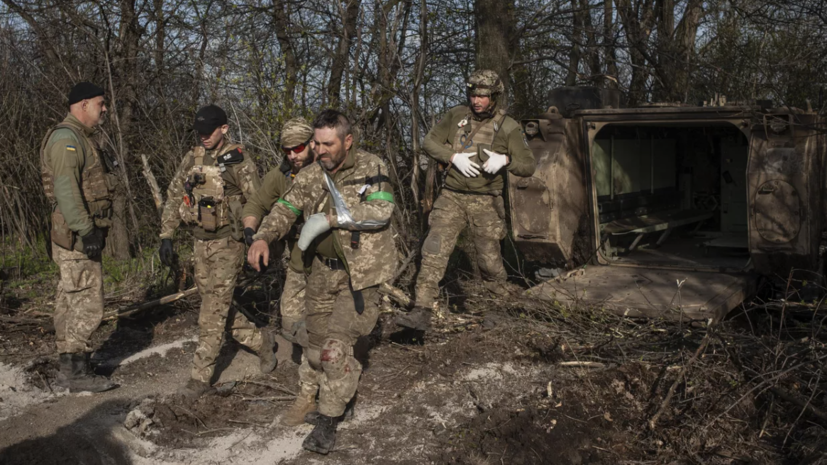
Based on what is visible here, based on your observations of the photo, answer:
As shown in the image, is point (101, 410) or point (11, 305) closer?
point (101, 410)

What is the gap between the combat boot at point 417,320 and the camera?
554 cm

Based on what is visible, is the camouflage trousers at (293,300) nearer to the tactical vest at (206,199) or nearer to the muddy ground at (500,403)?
the muddy ground at (500,403)

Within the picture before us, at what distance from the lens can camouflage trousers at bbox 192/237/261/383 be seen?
16.7 ft

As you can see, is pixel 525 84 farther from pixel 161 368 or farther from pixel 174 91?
pixel 161 368

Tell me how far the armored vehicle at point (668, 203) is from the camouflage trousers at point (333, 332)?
6.73 feet

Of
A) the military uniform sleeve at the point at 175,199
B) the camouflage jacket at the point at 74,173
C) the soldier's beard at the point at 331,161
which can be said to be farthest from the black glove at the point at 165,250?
the soldier's beard at the point at 331,161

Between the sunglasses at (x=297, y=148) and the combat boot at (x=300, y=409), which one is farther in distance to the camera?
the sunglasses at (x=297, y=148)

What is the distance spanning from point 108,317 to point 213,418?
2415mm

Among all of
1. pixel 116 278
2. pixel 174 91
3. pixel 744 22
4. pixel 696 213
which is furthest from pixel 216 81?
pixel 744 22

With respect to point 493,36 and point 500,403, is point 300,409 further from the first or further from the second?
point 493,36

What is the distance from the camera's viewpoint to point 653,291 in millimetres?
5840

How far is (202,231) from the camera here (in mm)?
5148

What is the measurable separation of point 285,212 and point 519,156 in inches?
87.3

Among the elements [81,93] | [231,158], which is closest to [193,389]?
[231,158]
